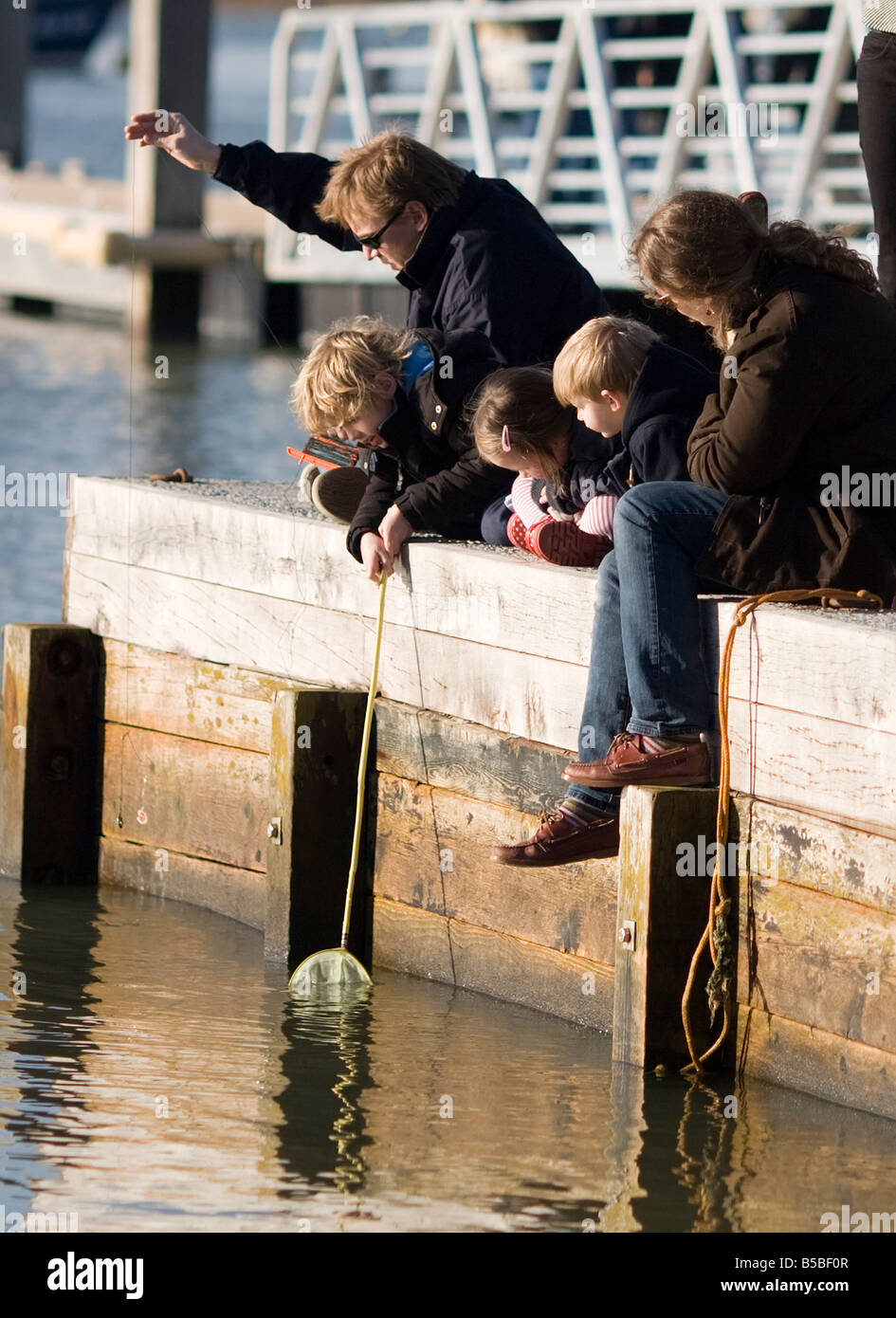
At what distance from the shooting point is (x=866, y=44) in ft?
21.4

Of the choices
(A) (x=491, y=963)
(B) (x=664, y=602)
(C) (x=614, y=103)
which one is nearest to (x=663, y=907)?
(B) (x=664, y=602)

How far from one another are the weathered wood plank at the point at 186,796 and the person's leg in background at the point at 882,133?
6.96ft

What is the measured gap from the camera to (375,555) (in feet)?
19.2

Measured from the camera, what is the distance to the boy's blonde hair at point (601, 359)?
5.33 metres

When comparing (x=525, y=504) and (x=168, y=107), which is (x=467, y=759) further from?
(x=168, y=107)

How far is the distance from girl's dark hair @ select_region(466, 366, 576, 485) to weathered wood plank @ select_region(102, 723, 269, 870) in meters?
1.21

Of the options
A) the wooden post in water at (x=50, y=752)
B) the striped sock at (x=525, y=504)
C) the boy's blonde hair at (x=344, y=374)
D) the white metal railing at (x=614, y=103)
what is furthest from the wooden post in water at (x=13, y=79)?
the striped sock at (x=525, y=504)

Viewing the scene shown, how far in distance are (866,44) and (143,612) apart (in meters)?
2.49

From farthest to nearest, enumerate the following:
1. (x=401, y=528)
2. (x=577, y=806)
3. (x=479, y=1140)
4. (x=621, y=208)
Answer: (x=621, y=208)
(x=401, y=528)
(x=577, y=806)
(x=479, y=1140)

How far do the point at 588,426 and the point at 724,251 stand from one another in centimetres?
60

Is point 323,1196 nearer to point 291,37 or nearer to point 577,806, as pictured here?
point 577,806

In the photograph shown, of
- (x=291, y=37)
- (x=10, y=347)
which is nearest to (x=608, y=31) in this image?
(x=291, y=37)
